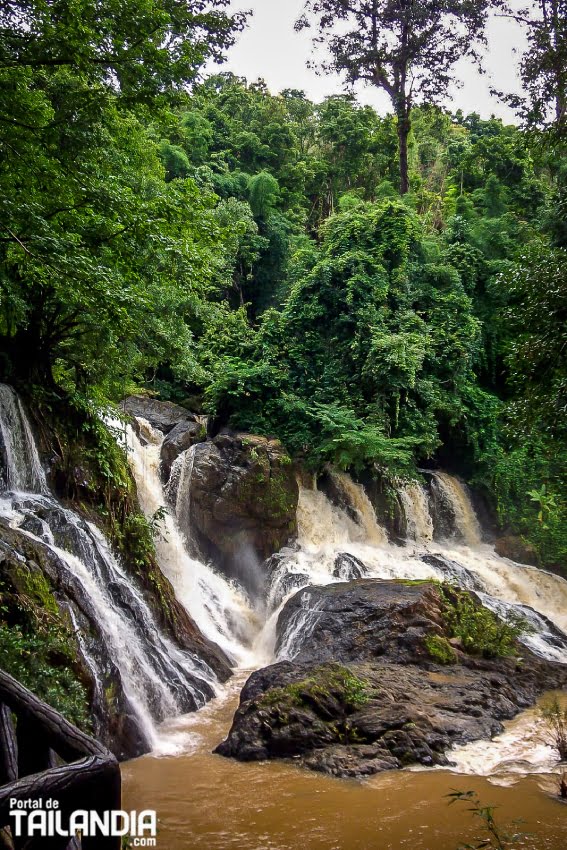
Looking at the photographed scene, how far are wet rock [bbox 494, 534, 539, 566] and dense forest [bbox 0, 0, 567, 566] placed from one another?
27 centimetres

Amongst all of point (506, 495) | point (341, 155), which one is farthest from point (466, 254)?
point (341, 155)

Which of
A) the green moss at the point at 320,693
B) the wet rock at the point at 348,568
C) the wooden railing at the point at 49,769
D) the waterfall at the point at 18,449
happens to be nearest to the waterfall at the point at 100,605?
the waterfall at the point at 18,449

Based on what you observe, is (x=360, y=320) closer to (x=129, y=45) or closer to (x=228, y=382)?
(x=228, y=382)

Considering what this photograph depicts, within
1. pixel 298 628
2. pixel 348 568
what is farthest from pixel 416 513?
pixel 298 628

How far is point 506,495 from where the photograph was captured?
17219 millimetres

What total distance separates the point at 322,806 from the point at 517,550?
12027mm

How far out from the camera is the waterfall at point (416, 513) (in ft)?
52.0

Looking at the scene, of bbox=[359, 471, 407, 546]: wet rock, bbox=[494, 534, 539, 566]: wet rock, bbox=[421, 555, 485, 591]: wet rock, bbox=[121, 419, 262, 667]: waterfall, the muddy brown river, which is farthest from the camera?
bbox=[494, 534, 539, 566]: wet rock

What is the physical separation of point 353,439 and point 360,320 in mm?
4313

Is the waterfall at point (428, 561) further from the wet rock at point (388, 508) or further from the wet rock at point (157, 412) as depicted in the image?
the wet rock at point (157, 412)

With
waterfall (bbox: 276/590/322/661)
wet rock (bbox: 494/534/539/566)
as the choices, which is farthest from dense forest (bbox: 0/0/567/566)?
waterfall (bbox: 276/590/322/661)

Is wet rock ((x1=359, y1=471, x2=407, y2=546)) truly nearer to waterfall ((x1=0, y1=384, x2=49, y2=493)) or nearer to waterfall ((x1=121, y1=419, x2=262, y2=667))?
waterfall ((x1=121, y1=419, x2=262, y2=667))

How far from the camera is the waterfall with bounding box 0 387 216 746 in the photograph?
24.5 feet

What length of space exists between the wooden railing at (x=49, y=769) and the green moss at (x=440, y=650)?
745 centimetres
